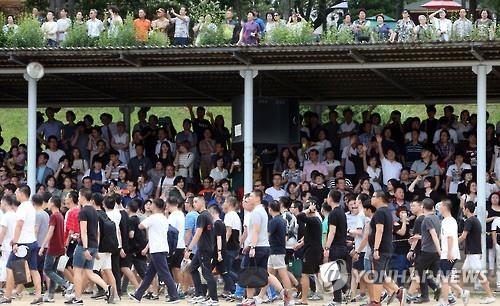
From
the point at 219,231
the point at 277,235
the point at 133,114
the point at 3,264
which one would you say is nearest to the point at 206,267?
the point at 219,231

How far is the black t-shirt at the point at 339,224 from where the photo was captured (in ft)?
56.8

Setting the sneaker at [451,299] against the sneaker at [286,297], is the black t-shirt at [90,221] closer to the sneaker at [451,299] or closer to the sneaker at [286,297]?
the sneaker at [286,297]

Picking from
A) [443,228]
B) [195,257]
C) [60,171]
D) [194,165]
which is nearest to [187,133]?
[194,165]

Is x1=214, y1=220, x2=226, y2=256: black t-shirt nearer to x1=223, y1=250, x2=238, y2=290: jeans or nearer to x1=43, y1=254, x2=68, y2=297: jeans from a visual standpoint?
x1=223, y1=250, x2=238, y2=290: jeans

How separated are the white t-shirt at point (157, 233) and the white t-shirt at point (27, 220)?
1.73 meters

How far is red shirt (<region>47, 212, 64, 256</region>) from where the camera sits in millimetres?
18031

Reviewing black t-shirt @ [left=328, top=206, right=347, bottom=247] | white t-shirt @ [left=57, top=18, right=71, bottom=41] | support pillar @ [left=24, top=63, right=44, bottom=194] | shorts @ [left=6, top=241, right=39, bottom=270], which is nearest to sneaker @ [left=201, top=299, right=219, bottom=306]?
black t-shirt @ [left=328, top=206, right=347, bottom=247]

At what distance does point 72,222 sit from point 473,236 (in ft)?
20.5

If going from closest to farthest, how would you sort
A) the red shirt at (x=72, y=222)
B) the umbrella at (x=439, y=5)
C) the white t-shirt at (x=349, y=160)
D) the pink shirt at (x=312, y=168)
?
the red shirt at (x=72, y=222), the pink shirt at (x=312, y=168), the white t-shirt at (x=349, y=160), the umbrella at (x=439, y=5)

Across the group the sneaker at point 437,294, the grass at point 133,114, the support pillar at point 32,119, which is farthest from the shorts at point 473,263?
the grass at point 133,114

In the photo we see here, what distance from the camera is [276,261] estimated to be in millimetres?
17828

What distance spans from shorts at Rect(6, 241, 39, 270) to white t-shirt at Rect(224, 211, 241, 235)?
3.08 meters

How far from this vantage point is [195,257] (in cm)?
1817

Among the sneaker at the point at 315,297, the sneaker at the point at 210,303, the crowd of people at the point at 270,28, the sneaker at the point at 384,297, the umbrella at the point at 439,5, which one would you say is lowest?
the sneaker at the point at 315,297
